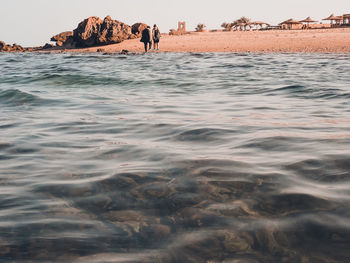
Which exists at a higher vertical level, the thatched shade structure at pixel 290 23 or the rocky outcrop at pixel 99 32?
the thatched shade structure at pixel 290 23

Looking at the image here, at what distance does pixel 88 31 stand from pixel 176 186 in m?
30.0

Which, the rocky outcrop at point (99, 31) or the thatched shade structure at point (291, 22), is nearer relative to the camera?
the rocky outcrop at point (99, 31)

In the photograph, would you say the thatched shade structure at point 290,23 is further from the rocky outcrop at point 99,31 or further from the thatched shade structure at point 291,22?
→ the rocky outcrop at point 99,31

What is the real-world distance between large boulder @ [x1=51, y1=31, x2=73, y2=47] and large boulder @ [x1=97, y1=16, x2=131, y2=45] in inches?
220

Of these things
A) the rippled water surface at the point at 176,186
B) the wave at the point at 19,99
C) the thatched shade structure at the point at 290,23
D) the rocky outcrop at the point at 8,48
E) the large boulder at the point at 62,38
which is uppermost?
the thatched shade structure at the point at 290,23

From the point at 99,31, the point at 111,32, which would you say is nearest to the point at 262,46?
the point at 111,32

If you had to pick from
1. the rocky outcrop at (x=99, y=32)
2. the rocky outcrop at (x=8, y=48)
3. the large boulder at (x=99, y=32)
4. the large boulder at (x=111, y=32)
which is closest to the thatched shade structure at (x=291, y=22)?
the rocky outcrop at (x=99, y=32)

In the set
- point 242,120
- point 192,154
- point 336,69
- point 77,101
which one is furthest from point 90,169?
point 336,69

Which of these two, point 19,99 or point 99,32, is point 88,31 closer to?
point 99,32

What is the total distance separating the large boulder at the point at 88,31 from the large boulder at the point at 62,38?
13.0 feet

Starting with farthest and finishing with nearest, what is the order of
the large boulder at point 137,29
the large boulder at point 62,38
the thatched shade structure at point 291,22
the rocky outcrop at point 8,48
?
the thatched shade structure at point 291,22
the rocky outcrop at point 8,48
the large boulder at point 62,38
the large boulder at point 137,29

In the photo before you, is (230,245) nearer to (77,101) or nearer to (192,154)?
(192,154)

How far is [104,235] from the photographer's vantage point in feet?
6.27

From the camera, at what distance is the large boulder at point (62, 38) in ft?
116
